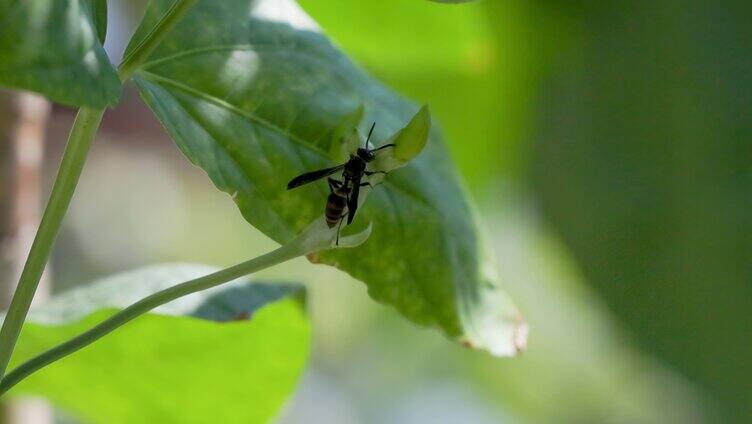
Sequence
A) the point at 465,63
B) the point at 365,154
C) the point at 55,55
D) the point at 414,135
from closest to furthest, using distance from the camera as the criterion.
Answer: the point at 55,55
the point at 414,135
the point at 365,154
the point at 465,63

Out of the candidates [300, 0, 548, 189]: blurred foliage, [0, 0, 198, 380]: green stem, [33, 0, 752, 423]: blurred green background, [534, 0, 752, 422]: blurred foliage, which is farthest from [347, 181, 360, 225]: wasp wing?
[534, 0, 752, 422]: blurred foliage

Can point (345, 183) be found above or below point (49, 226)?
above

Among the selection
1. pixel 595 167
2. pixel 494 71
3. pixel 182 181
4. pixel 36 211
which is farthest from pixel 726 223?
pixel 182 181

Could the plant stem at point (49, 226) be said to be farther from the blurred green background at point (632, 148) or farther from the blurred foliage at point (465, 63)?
the blurred green background at point (632, 148)

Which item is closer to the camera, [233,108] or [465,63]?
[233,108]

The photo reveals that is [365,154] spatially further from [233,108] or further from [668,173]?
[668,173]

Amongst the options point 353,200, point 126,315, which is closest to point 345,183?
point 353,200

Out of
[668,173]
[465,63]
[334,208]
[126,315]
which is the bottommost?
[126,315]

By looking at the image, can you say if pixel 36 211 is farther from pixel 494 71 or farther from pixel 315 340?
pixel 315 340
